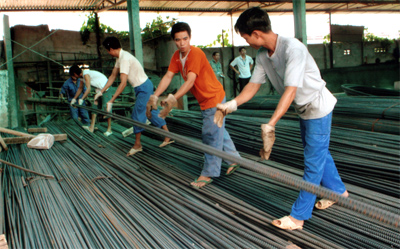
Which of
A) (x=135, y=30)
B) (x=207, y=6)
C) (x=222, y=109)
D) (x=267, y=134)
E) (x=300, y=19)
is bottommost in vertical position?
(x=267, y=134)

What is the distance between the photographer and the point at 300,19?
295 inches

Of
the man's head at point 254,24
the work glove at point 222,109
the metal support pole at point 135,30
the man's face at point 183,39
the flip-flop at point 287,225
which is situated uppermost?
the metal support pole at point 135,30

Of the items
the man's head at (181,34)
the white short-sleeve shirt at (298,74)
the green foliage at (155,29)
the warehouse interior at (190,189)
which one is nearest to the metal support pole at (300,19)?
the warehouse interior at (190,189)

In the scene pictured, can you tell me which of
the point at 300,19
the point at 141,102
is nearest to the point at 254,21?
the point at 141,102

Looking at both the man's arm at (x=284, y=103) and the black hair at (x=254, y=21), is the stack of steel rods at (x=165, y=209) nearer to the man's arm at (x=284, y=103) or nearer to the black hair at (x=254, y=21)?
the man's arm at (x=284, y=103)

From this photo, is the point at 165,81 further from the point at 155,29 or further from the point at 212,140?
the point at 155,29

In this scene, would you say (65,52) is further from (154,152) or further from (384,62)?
(384,62)

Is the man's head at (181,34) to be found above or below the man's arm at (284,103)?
above

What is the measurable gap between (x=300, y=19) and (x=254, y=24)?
6557mm

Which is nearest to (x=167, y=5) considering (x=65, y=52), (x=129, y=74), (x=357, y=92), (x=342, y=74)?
(x=65, y=52)

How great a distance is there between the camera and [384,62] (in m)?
13.9

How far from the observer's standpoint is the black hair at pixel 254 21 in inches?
63.6

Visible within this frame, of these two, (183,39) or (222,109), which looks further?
(183,39)

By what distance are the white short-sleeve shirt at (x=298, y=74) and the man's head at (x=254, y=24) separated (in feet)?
0.41
